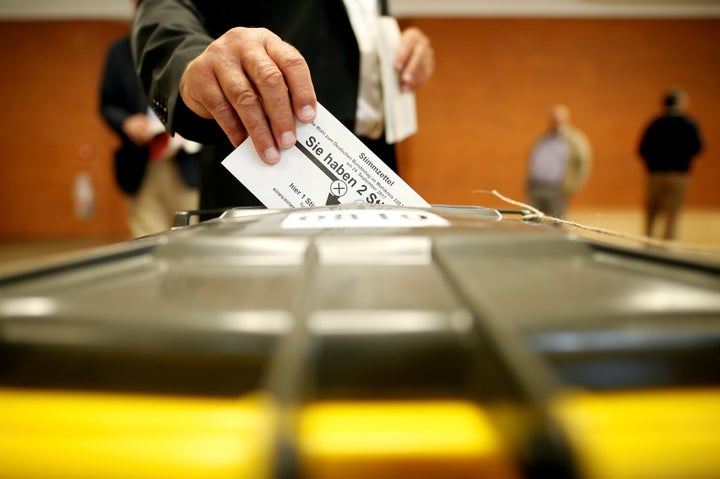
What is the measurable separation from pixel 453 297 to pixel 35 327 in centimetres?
17

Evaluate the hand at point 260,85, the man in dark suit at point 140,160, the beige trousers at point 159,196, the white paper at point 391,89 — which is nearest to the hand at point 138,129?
the man in dark suit at point 140,160

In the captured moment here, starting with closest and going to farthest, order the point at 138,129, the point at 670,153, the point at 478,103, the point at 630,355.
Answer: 1. the point at 630,355
2. the point at 138,129
3. the point at 670,153
4. the point at 478,103

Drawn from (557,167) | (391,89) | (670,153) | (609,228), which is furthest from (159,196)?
(609,228)

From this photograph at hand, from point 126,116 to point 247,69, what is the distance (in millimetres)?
1320

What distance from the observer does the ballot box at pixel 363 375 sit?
130 millimetres

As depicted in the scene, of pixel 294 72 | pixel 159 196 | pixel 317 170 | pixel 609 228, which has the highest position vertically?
pixel 294 72

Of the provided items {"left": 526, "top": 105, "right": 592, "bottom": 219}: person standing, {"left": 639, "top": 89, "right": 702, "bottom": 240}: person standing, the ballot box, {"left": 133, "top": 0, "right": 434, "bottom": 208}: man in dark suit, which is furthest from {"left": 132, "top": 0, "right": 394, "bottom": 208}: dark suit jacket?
{"left": 639, "top": 89, "right": 702, "bottom": 240}: person standing

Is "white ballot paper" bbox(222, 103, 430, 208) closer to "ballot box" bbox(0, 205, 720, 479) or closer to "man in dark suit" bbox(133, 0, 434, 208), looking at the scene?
"man in dark suit" bbox(133, 0, 434, 208)

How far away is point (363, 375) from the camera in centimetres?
16

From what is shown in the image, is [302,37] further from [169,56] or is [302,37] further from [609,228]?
[609,228]

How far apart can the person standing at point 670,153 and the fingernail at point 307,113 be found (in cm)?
353

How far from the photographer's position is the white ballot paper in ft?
1.72

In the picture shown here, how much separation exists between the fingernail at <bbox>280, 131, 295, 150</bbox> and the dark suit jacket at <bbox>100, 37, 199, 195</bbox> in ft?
3.97

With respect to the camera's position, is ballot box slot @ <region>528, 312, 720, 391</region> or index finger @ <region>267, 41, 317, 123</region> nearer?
ballot box slot @ <region>528, 312, 720, 391</region>
